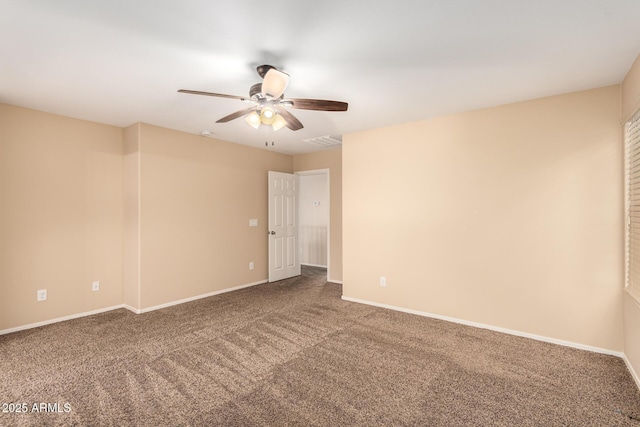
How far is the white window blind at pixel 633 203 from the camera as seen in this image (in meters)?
2.50

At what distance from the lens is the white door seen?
5.76m

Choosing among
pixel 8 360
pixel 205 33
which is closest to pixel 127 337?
pixel 8 360

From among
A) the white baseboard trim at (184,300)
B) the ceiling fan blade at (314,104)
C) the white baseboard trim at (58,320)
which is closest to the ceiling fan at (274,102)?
the ceiling fan blade at (314,104)

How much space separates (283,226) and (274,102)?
11.8 feet

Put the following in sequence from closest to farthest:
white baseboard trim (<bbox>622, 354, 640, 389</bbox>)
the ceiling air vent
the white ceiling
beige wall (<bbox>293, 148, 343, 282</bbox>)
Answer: the white ceiling
white baseboard trim (<bbox>622, 354, 640, 389</bbox>)
the ceiling air vent
beige wall (<bbox>293, 148, 343, 282</bbox>)

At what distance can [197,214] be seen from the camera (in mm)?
4676

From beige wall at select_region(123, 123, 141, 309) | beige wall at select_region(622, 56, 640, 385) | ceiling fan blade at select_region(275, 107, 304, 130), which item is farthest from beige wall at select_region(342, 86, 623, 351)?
beige wall at select_region(123, 123, 141, 309)

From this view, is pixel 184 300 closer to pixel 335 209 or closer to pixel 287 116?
pixel 335 209

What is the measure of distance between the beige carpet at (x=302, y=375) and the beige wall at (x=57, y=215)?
0.42 metres

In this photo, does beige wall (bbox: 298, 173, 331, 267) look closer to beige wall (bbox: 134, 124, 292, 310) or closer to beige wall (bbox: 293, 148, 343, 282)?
beige wall (bbox: 293, 148, 343, 282)

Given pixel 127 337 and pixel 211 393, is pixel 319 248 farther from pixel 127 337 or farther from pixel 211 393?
pixel 211 393

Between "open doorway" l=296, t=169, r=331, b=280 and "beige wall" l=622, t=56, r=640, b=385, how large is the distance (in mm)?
5084

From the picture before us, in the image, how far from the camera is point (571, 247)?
301 centimetres

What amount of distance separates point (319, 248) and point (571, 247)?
4.95 metres
